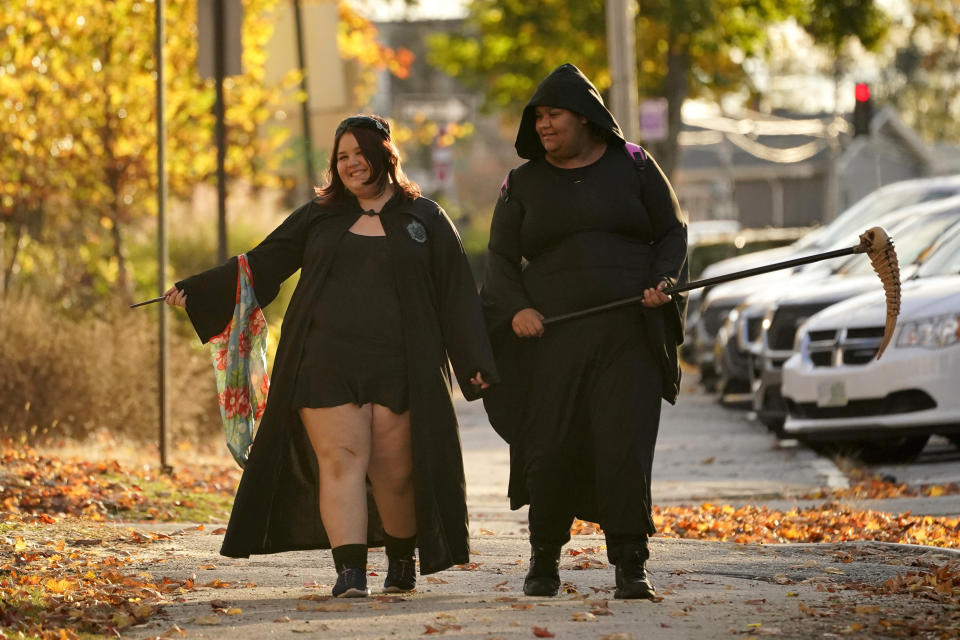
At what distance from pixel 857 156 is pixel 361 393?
6631cm

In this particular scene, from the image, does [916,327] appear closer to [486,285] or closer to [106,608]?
[486,285]

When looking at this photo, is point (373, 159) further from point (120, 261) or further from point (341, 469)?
point (120, 261)

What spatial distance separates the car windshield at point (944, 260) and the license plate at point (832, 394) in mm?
1239

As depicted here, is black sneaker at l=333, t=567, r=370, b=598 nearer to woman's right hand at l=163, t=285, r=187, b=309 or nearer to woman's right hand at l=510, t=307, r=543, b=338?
woman's right hand at l=510, t=307, r=543, b=338

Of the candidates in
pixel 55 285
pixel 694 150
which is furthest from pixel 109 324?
pixel 694 150

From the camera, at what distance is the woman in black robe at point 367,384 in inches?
288

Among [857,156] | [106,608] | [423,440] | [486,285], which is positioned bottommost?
[106,608]

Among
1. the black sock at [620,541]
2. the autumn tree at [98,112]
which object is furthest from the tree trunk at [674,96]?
the black sock at [620,541]

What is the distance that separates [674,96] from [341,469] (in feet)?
100

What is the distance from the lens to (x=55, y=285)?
17562 millimetres

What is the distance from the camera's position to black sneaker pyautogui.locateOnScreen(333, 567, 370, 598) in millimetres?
7285

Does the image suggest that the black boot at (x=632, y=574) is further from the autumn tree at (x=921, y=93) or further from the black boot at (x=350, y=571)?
the autumn tree at (x=921, y=93)

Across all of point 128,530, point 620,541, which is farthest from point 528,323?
point 128,530

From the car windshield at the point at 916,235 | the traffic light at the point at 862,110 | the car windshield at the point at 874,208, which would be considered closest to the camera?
the car windshield at the point at 916,235
